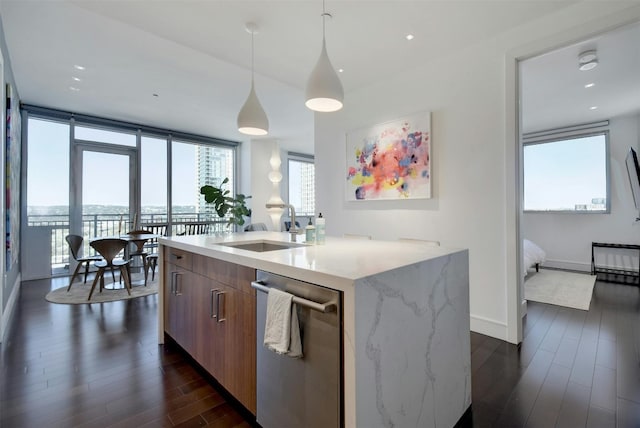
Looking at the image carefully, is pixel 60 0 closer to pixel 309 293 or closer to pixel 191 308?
pixel 191 308

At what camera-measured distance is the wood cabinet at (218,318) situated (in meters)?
1.55

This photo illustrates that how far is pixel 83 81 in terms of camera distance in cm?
396

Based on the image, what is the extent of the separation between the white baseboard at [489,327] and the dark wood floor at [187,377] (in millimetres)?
104

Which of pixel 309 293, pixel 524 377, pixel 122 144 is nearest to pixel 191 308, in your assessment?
pixel 309 293

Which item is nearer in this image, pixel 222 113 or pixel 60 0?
pixel 60 0

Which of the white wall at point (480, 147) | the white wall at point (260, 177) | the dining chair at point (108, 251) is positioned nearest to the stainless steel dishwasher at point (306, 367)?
the white wall at point (480, 147)

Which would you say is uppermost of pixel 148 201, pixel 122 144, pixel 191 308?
pixel 122 144

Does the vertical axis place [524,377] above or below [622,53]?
below

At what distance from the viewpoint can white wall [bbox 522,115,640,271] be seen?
4871mm

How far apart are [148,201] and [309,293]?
617 cm

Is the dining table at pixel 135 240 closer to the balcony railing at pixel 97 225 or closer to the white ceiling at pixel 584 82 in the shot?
the balcony railing at pixel 97 225

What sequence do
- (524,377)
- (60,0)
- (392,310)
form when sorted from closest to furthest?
(392,310), (524,377), (60,0)

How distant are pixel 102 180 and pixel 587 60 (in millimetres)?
7518

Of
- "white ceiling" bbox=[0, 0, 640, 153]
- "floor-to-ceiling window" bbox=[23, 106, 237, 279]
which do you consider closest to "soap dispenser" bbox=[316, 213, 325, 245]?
"white ceiling" bbox=[0, 0, 640, 153]
